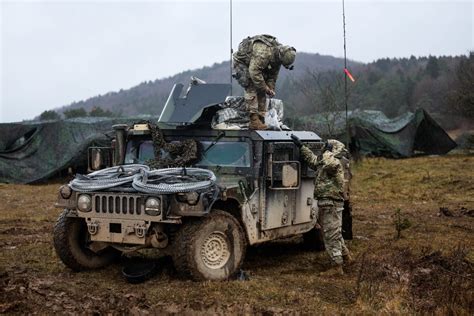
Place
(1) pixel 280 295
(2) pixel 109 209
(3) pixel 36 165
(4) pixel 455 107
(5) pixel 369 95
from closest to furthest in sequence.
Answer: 1. (1) pixel 280 295
2. (2) pixel 109 209
3. (3) pixel 36 165
4. (4) pixel 455 107
5. (5) pixel 369 95

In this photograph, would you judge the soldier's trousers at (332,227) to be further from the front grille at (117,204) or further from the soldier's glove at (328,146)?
the front grille at (117,204)

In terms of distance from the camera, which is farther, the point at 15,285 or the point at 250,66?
the point at 250,66

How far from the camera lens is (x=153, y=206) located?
5.98m

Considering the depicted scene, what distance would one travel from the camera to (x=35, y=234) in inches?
381

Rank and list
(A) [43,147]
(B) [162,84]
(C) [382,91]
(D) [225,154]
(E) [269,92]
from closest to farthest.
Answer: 1. (D) [225,154]
2. (E) [269,92]
3. (A) [43,147]
4. (C) [382,91]
5. (B) [162,84]

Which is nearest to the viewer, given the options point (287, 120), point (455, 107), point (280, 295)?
point (280, 295)

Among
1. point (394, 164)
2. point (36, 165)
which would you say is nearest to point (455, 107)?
point (394, 164)

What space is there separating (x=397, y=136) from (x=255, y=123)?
16620 millimetres

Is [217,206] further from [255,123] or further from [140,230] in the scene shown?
[255,123]

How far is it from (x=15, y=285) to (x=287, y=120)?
16.3m

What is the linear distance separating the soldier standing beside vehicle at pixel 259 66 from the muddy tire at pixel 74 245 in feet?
7.80

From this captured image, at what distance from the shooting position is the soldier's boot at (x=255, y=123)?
7382 millimetres

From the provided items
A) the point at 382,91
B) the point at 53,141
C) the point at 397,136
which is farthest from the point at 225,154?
the point at 382,91

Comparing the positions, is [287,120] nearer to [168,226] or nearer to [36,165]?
[36,165]
